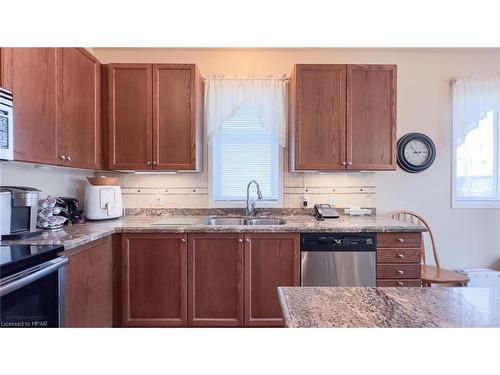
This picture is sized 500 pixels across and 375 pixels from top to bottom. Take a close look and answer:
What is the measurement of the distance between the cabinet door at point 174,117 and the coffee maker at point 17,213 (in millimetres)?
1000

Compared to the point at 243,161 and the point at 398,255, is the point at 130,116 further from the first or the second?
the point at 398,255

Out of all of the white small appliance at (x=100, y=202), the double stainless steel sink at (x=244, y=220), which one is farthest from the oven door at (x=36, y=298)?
the double stainless steel sink at (x=244, y=220)

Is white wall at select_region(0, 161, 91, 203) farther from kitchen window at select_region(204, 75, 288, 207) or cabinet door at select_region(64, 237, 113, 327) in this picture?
kitchen window at select_region(204, 75, 288, 207)

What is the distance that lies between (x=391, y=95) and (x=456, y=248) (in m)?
1.84

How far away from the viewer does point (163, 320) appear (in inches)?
84.6

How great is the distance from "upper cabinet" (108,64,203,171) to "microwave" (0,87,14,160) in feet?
3.29

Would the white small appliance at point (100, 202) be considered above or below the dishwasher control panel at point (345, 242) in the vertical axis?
above

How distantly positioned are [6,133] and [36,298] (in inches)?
33.9


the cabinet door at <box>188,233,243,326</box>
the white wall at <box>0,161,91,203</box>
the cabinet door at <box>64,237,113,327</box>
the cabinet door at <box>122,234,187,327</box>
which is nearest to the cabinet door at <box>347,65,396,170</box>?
the cabinet door at <box>188,233,243,326</box>

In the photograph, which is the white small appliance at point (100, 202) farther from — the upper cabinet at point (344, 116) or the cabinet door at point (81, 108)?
the upper cabinet at point (344, 116)

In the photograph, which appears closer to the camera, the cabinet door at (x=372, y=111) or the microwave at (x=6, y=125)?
the microwave at (x=6, y=125)

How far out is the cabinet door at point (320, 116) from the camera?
247 centimetres
